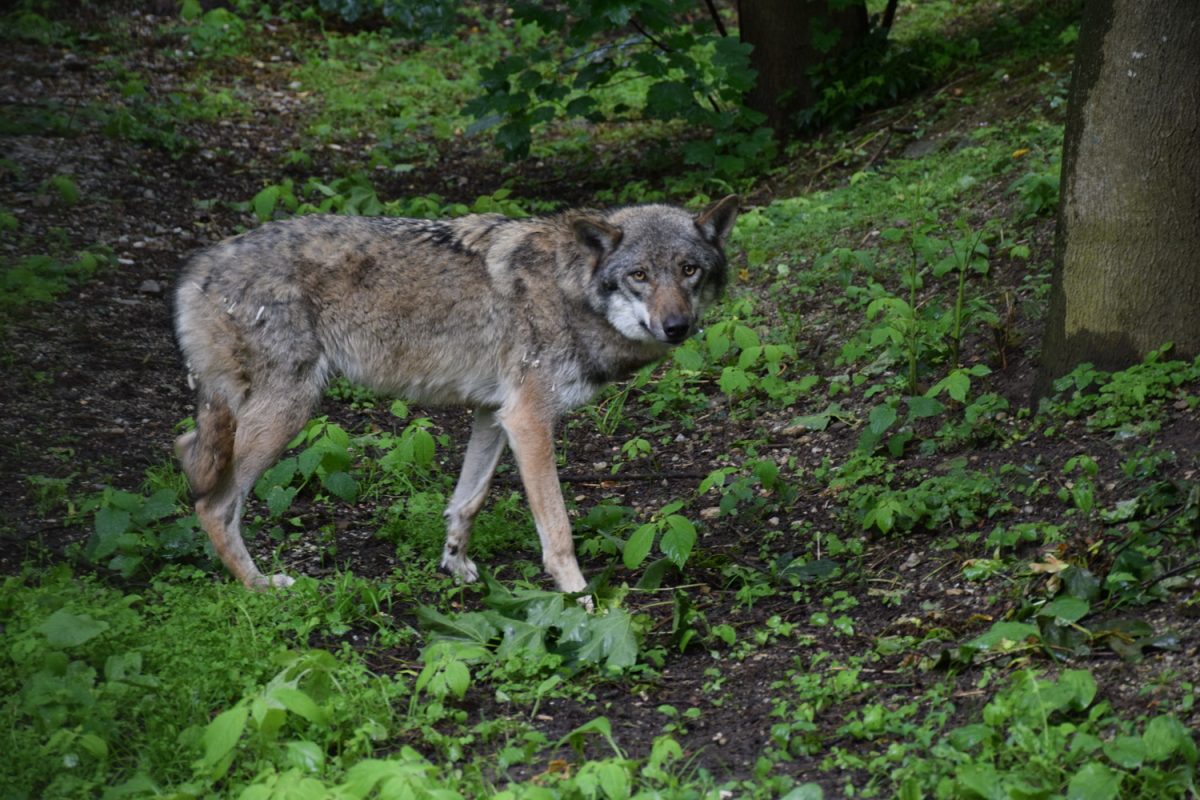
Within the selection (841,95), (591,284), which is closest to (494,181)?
(841,95)

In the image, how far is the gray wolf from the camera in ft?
17.7

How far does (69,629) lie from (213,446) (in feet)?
4.84

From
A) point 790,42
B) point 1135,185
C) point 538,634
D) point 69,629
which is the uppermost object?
point 790,42

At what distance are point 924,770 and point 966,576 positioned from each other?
1.39m

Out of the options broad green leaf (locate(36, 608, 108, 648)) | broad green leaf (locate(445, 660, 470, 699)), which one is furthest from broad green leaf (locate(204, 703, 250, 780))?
broad green leaf (locate(36, 608, 108, 648))

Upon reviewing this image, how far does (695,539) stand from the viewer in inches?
208

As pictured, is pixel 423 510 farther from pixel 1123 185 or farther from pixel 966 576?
pixel 1123 185

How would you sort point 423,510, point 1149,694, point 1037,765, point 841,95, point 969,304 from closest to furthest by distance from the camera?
point 1037,765 < point 1149,694 < point 423,510 < point 969,304 < point 841,95

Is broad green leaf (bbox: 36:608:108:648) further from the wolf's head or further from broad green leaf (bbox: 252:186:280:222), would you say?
broad green leaf (bbox: 252:186:280:222)

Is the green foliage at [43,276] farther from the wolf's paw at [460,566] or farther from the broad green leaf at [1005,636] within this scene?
the broad green leaf at [1005,636]

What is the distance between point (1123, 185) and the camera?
5.30 m

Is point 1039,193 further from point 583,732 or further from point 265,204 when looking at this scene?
point 265,204

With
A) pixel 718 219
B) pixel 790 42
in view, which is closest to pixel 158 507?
pixel 718 219

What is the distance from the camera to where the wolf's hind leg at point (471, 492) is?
573 cm
